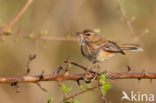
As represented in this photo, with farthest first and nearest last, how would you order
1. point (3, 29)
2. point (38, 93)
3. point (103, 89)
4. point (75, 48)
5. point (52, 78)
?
point (75, 48) → point (38, 93) → point (3, 29) → point (52, 78) → point (103, 89)

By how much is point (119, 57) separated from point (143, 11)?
4.53 ft

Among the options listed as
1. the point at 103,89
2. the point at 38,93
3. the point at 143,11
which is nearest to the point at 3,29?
the point at 103,89

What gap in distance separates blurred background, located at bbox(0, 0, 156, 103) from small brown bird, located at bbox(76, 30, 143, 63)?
2022 mm

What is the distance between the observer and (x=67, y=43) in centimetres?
1059

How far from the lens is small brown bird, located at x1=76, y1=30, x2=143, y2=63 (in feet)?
21.8

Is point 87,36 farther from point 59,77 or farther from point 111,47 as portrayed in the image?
point 59,77

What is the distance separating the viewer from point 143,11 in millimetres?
10117

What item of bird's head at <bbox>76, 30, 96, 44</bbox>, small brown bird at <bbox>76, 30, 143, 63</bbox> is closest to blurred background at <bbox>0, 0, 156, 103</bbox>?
bird's head at <bbox>76, 30, 96, 44</bbox>

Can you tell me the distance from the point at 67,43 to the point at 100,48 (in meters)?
3.73

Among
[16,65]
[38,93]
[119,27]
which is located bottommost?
[38,93]

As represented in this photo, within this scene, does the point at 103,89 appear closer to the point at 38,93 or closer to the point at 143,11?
the point at 38,93

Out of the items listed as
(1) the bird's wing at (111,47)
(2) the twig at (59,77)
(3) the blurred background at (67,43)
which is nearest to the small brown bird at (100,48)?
(1) the bird's wing at (111,47)

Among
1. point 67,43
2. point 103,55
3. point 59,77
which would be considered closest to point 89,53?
point 103,55

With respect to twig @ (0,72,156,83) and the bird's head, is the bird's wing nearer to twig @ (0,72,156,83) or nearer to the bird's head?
the bird's head
